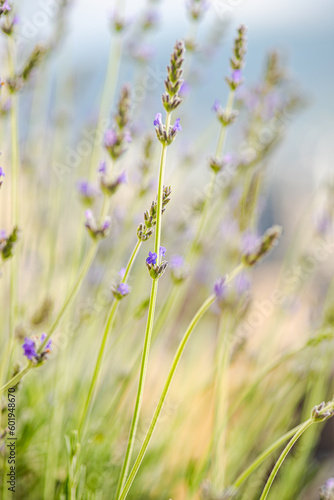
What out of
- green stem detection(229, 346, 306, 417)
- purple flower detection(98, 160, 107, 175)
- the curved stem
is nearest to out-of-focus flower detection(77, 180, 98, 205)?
purple flower detection(98, 160, 107, 175)

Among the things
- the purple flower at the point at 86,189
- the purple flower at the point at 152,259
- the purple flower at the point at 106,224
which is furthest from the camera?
the purple flower at the point at 86,189

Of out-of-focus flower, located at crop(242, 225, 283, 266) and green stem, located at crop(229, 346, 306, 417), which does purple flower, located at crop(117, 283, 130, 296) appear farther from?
green stem, located at crop(229, 346, 306, 417)

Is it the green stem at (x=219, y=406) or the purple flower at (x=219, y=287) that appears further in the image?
the green stem at (x=219, y=406)

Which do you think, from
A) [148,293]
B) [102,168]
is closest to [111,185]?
[102,168]

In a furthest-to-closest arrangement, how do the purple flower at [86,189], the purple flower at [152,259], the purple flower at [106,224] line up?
the purple flower at [86,189] → the purple flower at [106,224] → the purple flower at [152,259]

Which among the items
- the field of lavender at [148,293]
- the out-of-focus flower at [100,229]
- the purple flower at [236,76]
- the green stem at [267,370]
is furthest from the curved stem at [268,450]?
the purple flower at [236,76]

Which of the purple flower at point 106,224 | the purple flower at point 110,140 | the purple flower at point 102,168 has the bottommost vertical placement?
the purple flower at point 106,224

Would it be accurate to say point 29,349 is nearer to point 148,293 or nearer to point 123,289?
point 123,289

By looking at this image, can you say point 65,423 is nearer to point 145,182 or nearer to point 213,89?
point 145,182

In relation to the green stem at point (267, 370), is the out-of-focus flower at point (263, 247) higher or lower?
higher

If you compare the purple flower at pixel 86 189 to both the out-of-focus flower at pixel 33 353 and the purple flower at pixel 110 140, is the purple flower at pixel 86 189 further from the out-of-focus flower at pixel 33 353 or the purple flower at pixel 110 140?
the out-of-focus flower at pixel 33 353
